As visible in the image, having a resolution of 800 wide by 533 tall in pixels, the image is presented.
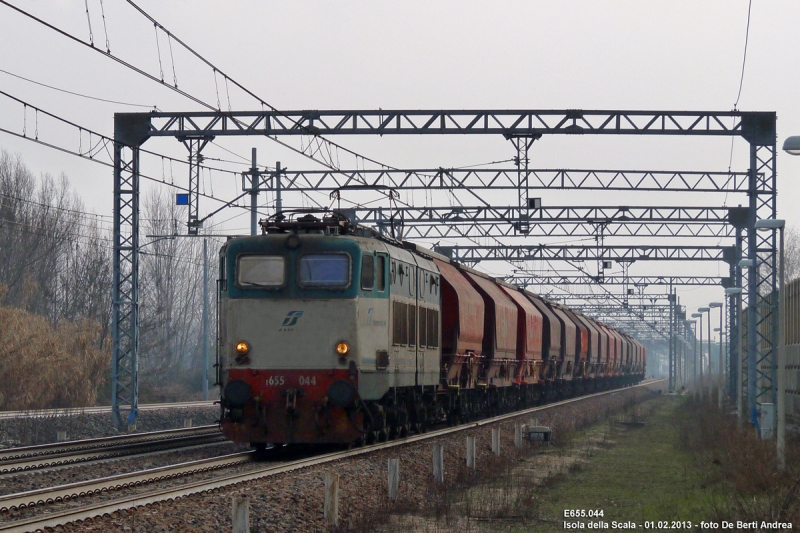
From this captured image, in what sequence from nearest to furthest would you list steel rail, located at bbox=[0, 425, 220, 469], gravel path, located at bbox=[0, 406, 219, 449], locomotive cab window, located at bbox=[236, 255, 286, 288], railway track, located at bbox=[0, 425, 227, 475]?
railway track, located at bbox=[0, 425, 227, 475] → locomotive cab window, located at bbox=[236, 255, 286, 288] → steel rail, located at bbox=[0, 425, 220, 469] → gravel path, located at bbox=[0, 406, 219, 449]

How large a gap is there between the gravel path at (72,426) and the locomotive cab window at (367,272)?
10.4 metres

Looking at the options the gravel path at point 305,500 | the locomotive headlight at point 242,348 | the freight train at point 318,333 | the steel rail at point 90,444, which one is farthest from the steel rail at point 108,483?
the steel rail at point 90,444

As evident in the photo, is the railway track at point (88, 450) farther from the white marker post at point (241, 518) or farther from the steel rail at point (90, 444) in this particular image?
the white marker post at point (241, 518)

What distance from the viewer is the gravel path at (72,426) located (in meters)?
26.2

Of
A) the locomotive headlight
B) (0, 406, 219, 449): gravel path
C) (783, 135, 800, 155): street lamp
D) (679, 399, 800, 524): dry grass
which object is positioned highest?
(783, 135, 800, 155): street lamp

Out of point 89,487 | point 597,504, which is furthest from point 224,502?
point 597,504

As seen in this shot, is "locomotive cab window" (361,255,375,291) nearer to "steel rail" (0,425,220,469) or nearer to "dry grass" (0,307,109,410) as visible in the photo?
"steel rail" (0,425,220,469)

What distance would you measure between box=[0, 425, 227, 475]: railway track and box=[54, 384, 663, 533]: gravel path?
4384 millimetres

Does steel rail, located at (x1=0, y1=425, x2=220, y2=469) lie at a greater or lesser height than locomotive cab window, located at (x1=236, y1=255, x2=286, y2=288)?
lesser

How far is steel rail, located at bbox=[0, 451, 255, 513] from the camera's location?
41.9ft

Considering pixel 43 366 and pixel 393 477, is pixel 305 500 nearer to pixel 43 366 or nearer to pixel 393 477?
pixel 393 477

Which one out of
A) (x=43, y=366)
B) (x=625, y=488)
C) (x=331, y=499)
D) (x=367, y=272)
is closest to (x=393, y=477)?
(x=331, y=499)

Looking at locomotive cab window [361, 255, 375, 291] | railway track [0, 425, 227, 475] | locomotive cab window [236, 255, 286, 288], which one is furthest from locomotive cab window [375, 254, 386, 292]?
railway track [0, 425, 227, 475]

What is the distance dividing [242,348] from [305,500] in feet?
17.1
